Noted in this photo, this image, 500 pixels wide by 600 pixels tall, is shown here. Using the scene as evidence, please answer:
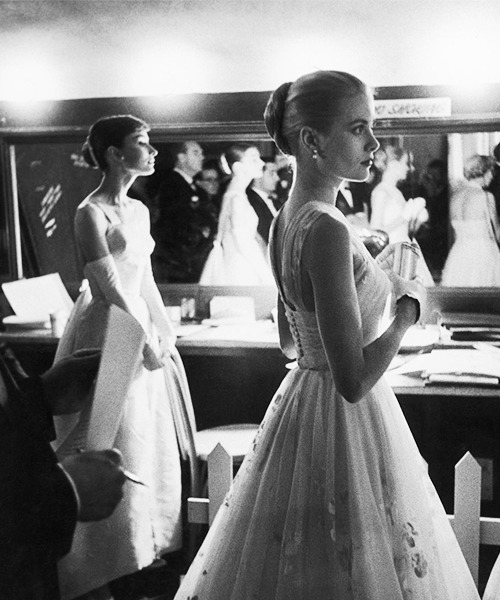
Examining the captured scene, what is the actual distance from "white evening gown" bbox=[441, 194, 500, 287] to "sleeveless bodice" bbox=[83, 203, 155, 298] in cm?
130

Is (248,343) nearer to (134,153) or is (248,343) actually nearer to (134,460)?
(134,460)

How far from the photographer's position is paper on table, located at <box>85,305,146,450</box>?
3.27 ft

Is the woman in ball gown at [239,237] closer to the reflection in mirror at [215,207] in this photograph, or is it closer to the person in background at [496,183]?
the reflection in mirror at [215,207]

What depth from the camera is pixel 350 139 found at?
4.50 feet

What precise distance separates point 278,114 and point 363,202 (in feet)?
5.69

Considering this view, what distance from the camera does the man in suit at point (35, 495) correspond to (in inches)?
32.8

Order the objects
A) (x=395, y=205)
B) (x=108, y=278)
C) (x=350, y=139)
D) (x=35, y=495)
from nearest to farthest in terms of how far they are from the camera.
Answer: (x=35, y=495)
(x=350, y=139)
(x=108, y=278)
(x=395, y=205)

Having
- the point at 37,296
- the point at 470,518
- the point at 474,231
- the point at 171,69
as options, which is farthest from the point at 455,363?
the point at 37,296

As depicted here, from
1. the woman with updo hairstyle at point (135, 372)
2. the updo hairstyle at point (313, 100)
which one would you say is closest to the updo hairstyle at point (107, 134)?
the woman with updo hairstyle at point (135, 372)

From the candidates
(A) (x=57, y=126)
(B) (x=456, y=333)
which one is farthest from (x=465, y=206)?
(A) (x=57, y=126)

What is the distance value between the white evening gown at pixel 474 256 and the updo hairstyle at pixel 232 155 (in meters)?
0.96

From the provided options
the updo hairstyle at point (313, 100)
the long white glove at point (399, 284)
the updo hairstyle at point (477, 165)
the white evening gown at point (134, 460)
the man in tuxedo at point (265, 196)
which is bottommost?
the white evening gown at point (134, 460)

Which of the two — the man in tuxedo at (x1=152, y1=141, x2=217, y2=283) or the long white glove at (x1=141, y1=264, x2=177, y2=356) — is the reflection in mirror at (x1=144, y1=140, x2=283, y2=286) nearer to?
the man in tuxedo at (x1=152, y1=141, x2=217, y2=283)

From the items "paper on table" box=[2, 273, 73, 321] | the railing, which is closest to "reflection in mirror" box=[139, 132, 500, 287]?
"paper on table" box=[2, 273, 73, 321]
